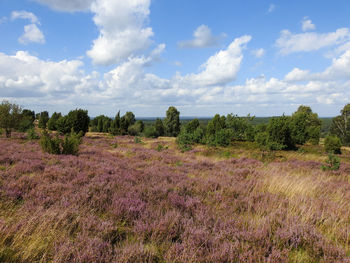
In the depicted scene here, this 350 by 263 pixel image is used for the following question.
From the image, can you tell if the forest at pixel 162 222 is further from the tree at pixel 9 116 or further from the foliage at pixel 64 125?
the foliage at pixel 64 125

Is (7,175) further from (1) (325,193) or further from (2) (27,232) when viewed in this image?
(1) (325,193)

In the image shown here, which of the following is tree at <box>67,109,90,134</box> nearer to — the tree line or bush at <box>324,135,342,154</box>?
the tree line

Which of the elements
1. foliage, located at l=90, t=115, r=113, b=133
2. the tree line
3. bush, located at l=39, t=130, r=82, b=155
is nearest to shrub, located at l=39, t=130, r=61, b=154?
bush, located at l=39, t=130, r=82, b=155

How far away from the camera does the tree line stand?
20.6 metres

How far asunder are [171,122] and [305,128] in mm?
41557

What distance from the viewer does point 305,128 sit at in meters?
35.3

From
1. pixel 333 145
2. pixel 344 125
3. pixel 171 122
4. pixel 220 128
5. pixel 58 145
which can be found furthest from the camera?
pixel 171 122

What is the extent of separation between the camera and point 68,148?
11.0m

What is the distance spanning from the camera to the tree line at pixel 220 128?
20.6 m

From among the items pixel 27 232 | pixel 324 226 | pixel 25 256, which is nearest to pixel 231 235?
pixel 324 226

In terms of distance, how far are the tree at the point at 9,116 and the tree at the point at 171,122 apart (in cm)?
4488

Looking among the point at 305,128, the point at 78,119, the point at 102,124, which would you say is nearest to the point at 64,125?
the point at 78,119

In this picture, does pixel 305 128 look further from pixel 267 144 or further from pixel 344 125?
pixel 344 125

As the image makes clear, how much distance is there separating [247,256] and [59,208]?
3.52m
